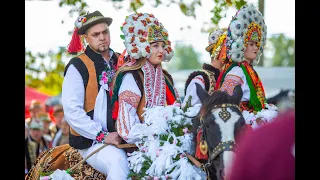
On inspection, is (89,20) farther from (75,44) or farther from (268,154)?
(268,154)

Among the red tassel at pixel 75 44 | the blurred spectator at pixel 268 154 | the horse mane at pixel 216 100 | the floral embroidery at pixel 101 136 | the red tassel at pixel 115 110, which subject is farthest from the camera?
the red tassel at pixel 75 44

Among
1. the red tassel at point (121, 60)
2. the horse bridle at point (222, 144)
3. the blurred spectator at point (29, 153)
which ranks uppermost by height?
the red tassel at point (121, 60)

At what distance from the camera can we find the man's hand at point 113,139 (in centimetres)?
534

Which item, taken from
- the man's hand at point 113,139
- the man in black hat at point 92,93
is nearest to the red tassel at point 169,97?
the man in black hat at point 92,93

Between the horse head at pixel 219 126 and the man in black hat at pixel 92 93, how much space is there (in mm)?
907

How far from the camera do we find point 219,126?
→ 177 inches

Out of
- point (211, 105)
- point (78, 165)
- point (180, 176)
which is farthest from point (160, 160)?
point (78, 165)

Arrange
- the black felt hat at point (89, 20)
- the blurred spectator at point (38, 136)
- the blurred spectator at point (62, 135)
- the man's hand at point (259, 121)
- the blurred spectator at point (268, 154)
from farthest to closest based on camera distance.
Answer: the blurred spectator at point (38, 136) → the blurred spectator at point (62, 135) → the black felt hat at point (89, 20) → the man's hand at point (259, 121) → the blurred spectator at point (268, 154)

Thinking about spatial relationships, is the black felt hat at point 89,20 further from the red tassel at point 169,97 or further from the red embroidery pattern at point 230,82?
the red embroidery pattern at point 230,82

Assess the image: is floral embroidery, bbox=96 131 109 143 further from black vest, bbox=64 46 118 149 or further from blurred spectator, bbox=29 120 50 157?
blurred spectator, bbox=29 120 50 157

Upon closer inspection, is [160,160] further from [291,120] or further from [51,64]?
[51,64]

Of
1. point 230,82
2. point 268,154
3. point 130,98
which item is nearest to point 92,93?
point 130,98

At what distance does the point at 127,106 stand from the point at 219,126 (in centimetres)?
106

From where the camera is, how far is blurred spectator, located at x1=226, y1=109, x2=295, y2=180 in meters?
2.13
